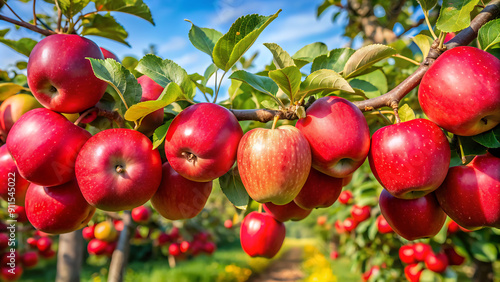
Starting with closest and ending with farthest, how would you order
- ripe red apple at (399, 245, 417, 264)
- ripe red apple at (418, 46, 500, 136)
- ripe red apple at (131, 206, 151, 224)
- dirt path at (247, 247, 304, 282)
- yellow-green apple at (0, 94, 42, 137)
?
1. ripe red apple at (418, 46, 500, 136)
2. yellow-green apple at (0, 94, 42, 137)
3. ripe red apple at (399, 245, 417, 264)
4. ripe red apple at (131, 206, 151, 224)
5. dirt path at (247, 247, 304, 282)

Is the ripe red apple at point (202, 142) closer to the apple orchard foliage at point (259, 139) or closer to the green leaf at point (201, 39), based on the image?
the apple orchard foliage at point (259, 139)

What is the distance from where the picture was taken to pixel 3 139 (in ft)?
3.20

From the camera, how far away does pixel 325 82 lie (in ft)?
2.14

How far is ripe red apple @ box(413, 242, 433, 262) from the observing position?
2246 millimetres

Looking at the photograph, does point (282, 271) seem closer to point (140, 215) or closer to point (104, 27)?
point (140, 215)

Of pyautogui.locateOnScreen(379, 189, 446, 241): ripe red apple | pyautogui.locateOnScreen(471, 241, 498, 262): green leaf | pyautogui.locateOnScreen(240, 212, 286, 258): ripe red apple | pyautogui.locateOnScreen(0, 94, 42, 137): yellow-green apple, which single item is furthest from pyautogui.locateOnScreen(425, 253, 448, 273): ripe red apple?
pyautogui.locateOnScreen(0, 94, 42, 137): yellow-green apple

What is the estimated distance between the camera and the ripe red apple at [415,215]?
2.37ft

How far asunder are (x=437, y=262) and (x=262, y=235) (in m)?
1.73

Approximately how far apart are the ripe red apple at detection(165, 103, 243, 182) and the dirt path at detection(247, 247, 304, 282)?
1089 centimetres

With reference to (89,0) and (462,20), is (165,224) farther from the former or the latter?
(462,20)

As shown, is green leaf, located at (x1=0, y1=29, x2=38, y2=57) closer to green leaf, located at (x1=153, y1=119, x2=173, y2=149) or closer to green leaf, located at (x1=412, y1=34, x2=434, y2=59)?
green leaf, located at (x1=153, y1=119, x2=173, y2=149)

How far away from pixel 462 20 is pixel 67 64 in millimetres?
842

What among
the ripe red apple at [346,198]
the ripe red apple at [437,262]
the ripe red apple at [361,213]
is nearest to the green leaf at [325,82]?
the ripe red apple at [437,262]

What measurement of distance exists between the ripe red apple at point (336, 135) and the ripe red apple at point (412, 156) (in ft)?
0.16
